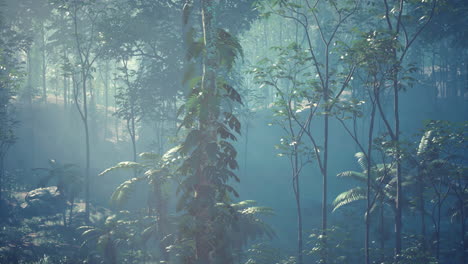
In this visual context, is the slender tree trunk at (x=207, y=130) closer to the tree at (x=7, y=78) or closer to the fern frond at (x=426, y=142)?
the fern frond at (x=426, y=142)

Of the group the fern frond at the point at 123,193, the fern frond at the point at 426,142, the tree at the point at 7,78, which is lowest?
the fern frond at the point at 123,193

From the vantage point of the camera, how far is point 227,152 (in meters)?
8.33

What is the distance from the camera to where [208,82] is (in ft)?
27.2

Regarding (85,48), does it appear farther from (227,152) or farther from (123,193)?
(227,152)

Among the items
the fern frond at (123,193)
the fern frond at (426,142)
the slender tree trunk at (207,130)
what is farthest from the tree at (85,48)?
the fern frond at (426,142)

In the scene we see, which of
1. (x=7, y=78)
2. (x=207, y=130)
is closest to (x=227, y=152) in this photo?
(x=207, y=130)

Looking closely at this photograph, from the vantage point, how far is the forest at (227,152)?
8.39m

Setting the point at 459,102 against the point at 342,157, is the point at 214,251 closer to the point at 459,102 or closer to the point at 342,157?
the point at 342,157

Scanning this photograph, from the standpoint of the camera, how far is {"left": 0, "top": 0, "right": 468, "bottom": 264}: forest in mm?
8391

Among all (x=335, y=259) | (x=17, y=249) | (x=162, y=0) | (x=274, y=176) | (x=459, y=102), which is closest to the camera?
(x=335, y=259)

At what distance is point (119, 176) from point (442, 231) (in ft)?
89.9

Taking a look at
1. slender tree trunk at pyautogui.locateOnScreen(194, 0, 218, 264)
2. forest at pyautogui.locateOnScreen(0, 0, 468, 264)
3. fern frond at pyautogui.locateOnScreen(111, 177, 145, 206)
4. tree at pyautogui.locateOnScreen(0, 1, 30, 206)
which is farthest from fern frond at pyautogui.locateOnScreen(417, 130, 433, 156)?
tree at pyautogui.locateOnScreen(0, 1, 30, 206)

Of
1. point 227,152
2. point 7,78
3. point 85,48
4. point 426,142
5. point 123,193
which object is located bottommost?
point 123,193

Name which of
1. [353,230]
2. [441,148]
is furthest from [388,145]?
[353,230]
